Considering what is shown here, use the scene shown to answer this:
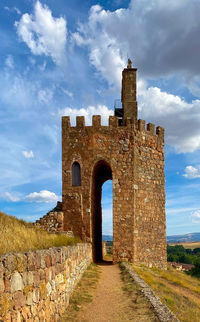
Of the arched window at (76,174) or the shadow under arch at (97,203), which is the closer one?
the arched window at (76,174)

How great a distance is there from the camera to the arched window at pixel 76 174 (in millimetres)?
16953

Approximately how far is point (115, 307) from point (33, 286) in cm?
348

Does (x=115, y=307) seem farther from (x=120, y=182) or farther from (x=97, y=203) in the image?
(x=97, y=203)

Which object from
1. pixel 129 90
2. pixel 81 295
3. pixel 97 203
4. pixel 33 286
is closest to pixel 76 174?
pixel 97 203

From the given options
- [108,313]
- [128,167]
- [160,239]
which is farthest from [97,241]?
[108,313]

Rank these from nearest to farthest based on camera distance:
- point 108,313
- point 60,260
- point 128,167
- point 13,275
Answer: point 13,275 < point 60,260 < point 108,313 < point 128,167

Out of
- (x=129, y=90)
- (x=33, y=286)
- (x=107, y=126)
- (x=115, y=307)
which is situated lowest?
(x=115, y=307)

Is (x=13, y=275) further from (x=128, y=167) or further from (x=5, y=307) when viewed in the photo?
(x=128, y=167)

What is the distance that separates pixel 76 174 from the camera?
17.0 meters

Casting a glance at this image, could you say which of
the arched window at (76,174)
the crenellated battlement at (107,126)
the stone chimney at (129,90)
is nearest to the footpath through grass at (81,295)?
the arched window at (76,174)

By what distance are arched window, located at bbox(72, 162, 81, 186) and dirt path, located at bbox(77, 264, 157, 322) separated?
7.36m

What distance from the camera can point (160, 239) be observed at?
18.2 m

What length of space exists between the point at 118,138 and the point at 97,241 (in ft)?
21.5

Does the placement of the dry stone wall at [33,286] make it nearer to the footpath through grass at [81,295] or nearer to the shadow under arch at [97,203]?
the footpath through grass at [81,295]
